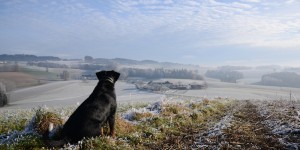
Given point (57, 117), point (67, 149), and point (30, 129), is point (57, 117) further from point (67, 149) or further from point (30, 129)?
point (67, 149)

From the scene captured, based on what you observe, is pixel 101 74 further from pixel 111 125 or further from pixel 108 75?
pixel 111 125

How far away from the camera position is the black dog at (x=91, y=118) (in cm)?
927

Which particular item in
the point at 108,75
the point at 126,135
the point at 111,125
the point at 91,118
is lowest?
the point at 126,135

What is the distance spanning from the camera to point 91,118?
9.39 m

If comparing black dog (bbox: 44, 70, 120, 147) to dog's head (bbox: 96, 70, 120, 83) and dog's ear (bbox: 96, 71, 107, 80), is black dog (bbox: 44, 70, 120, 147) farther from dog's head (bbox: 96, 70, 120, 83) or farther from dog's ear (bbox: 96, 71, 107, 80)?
dog's ear (bbox: 96, 71, 107, 80)

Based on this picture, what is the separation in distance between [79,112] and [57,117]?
2646mm

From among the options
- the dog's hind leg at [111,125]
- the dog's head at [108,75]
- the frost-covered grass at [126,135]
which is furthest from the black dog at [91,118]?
the dog's head at [108,75]

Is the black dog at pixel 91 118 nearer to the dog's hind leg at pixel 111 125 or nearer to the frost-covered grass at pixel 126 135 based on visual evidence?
the dog's hind leg at pixel 111 125

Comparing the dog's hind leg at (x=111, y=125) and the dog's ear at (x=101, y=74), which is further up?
the dog's ear at (x=101, y=74)

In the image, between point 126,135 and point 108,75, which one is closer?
point 126,135

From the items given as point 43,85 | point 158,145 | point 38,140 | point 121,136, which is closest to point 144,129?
point 121,136

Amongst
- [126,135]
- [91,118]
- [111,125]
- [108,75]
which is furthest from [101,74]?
[126,135]

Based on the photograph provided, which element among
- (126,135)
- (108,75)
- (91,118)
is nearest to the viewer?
(91,118)

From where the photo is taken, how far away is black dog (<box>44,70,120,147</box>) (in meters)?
9.27
